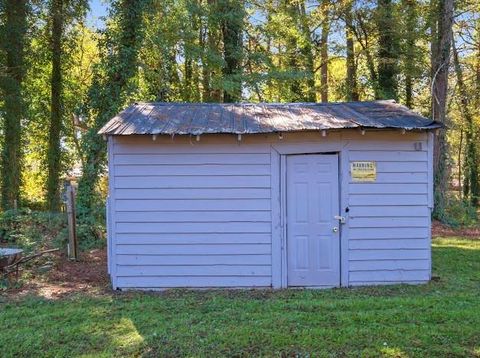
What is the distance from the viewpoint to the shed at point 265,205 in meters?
6.70

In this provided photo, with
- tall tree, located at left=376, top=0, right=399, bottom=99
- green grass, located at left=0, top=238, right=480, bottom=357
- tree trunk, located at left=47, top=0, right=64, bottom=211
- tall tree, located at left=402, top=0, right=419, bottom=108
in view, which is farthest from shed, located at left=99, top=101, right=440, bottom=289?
tall tree, located at left=402, top=0, right=419, bottom=108

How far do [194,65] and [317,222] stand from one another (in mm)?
11708

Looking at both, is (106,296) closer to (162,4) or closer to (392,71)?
(162,4)

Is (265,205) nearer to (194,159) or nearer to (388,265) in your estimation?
(194,159)

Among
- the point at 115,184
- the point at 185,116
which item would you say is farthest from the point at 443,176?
the point at 115,184

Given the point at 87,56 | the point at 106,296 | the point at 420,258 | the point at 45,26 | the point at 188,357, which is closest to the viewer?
the point at 188,357

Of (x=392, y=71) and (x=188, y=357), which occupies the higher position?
(x=392, y=71)

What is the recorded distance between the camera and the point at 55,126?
629 inches

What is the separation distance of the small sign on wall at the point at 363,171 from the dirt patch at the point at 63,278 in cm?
408

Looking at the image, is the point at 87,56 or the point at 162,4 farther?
the point at 87,56

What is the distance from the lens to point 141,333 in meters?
4.68

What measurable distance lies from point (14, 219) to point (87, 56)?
11.5 metres

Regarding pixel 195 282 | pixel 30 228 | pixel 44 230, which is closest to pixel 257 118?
pixel 195 282

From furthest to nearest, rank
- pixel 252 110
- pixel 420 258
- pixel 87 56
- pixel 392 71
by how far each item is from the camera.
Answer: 1. pixel 87 56
2. pixel 392 71
3. pixel 252 110
4. pixel 420 258
